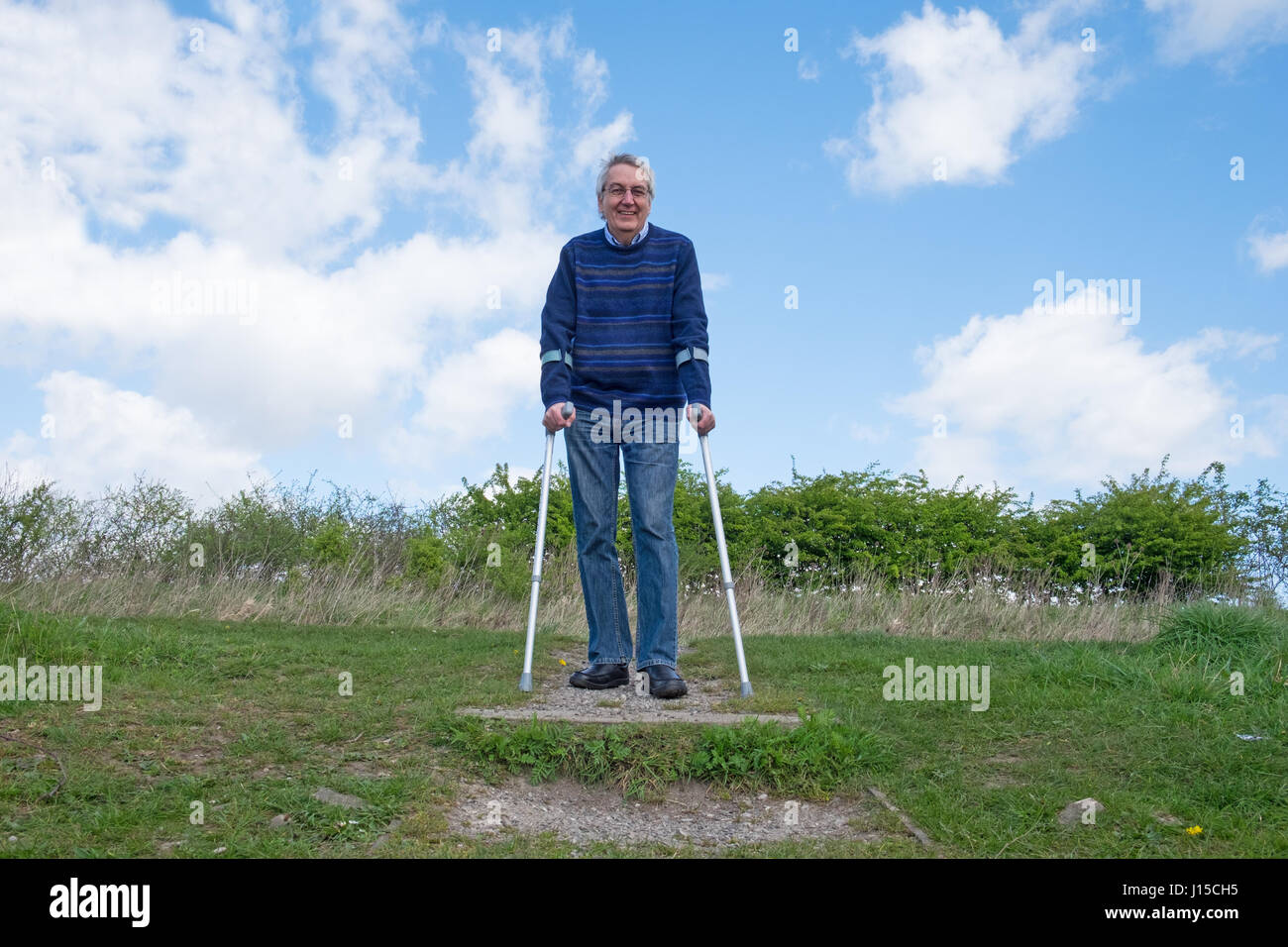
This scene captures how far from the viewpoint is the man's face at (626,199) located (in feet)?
17.2

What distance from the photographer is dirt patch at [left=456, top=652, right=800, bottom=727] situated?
4527mm

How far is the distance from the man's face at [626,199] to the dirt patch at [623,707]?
2.54 m

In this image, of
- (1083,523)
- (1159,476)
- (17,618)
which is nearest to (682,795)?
(17,618)

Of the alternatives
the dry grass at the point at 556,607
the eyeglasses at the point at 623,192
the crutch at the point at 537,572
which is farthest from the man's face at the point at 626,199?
the dry grass at the point at 556,607

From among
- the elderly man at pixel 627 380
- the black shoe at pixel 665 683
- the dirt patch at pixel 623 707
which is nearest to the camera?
the dirt patch at pixel 623 707

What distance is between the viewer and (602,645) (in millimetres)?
5516

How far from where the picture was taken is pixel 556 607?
10.7m

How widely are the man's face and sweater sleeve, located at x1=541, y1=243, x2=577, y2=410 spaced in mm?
335

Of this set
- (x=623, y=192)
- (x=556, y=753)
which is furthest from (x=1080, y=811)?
(x=623, y=192)

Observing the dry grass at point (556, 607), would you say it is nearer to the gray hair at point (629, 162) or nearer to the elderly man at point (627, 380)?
the elderly man at point (627, 380)

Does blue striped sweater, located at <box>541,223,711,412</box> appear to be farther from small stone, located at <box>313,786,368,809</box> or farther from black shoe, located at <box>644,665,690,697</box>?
small stone, located at <box>313,786,368,809</box>

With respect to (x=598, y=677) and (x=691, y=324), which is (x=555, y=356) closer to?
(x=691, y=324)

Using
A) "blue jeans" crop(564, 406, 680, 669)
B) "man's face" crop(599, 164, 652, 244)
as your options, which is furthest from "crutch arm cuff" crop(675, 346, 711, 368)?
"man's face" crop(599, 164, 652, 244)
